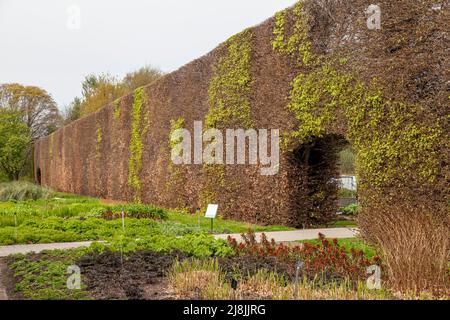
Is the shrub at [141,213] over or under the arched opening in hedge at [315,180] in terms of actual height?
under

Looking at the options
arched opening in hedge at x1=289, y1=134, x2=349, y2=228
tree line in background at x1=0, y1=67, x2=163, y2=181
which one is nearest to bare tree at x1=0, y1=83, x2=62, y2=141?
tree line in background at x1=0, y1=67, x2=163, y2=181

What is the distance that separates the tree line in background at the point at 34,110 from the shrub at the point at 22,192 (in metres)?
20.7

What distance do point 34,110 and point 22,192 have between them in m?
37.9

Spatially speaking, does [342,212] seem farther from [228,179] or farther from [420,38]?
[420,38]

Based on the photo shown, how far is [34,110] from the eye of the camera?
5631 centimetres

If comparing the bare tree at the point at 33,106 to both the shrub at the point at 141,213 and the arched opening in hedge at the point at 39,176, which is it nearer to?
the arched opening in hedge at the point at 39,176

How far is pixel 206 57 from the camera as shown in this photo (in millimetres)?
16516

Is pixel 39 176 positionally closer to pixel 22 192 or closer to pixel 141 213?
pixel 22 192

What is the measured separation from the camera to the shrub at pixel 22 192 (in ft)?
68.5

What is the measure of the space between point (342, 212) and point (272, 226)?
16.3 ft

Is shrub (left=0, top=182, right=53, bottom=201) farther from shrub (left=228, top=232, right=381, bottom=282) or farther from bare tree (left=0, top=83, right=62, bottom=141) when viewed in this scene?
bare tree (left=0, top=83, right=62, bottom=141)

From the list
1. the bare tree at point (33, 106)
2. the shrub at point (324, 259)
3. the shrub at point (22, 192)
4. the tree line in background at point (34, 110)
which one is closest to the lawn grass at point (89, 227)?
the shrub at point (324, 259)

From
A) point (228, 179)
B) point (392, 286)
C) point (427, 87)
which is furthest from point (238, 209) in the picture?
point (392, 286)

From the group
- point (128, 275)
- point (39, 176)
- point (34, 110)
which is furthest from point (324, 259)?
point (34, 110)
